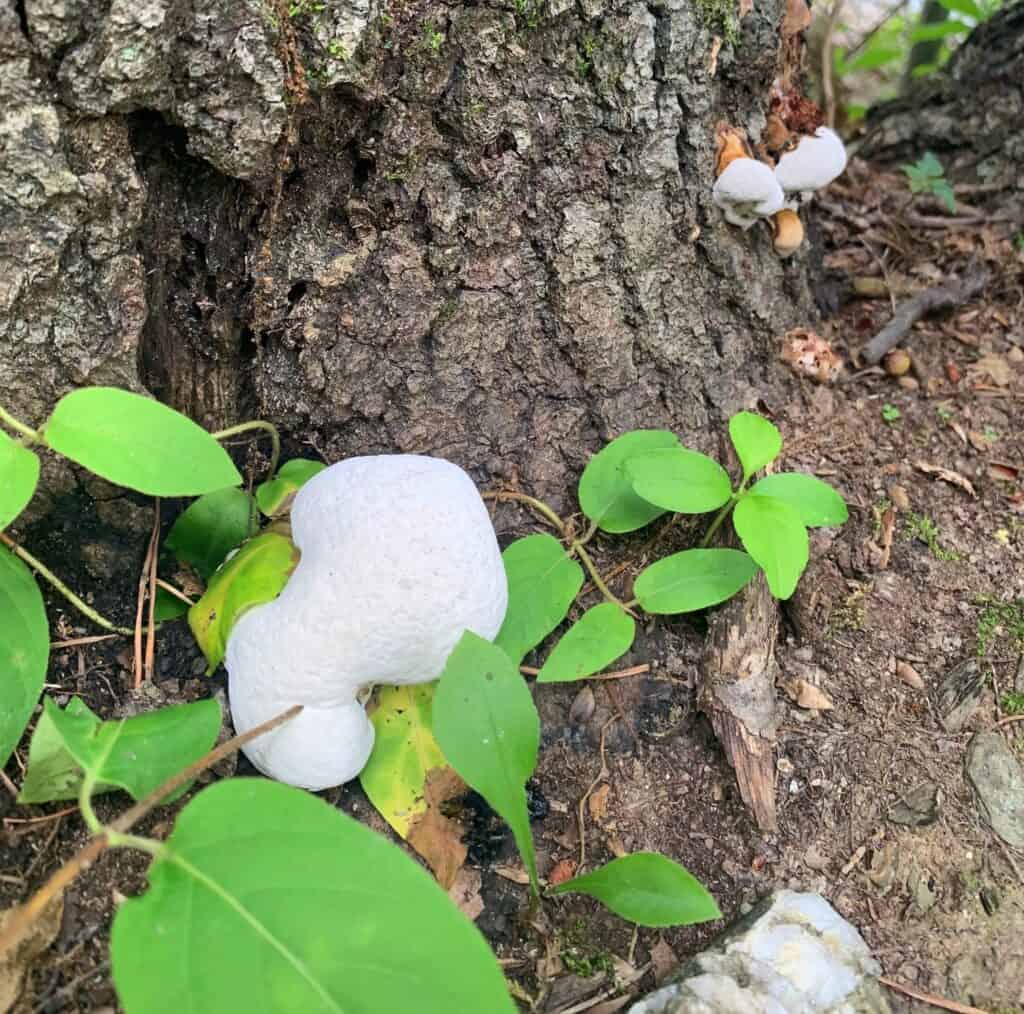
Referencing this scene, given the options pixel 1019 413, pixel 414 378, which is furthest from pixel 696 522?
pixel 1019 413

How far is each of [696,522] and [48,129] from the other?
1581 millimetres

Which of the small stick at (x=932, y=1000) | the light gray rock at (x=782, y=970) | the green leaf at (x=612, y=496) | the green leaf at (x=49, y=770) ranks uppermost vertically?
the green leaf at (x=612, y=496)

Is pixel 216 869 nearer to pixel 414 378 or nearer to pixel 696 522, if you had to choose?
pixel 414 378

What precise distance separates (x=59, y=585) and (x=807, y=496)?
1.61 m

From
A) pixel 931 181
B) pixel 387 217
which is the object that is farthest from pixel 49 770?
pixel 931 181

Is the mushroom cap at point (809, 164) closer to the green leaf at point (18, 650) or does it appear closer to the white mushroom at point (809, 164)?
the white mushroom at point (809, 164)

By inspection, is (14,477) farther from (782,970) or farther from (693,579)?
(782,970)

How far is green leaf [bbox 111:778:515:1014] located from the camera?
1.15 metres

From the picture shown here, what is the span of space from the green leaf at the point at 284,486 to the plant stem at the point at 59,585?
390mm

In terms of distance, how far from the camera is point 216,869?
48.1 inches

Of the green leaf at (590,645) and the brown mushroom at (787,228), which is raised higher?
the brown mushroom at (787,228)

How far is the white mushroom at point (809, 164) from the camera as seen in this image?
242 centimetres

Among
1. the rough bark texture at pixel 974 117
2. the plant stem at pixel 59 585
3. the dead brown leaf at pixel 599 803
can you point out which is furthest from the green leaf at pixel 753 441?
the rough bark texture at pixel 974 117

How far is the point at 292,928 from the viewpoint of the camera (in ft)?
3.89
